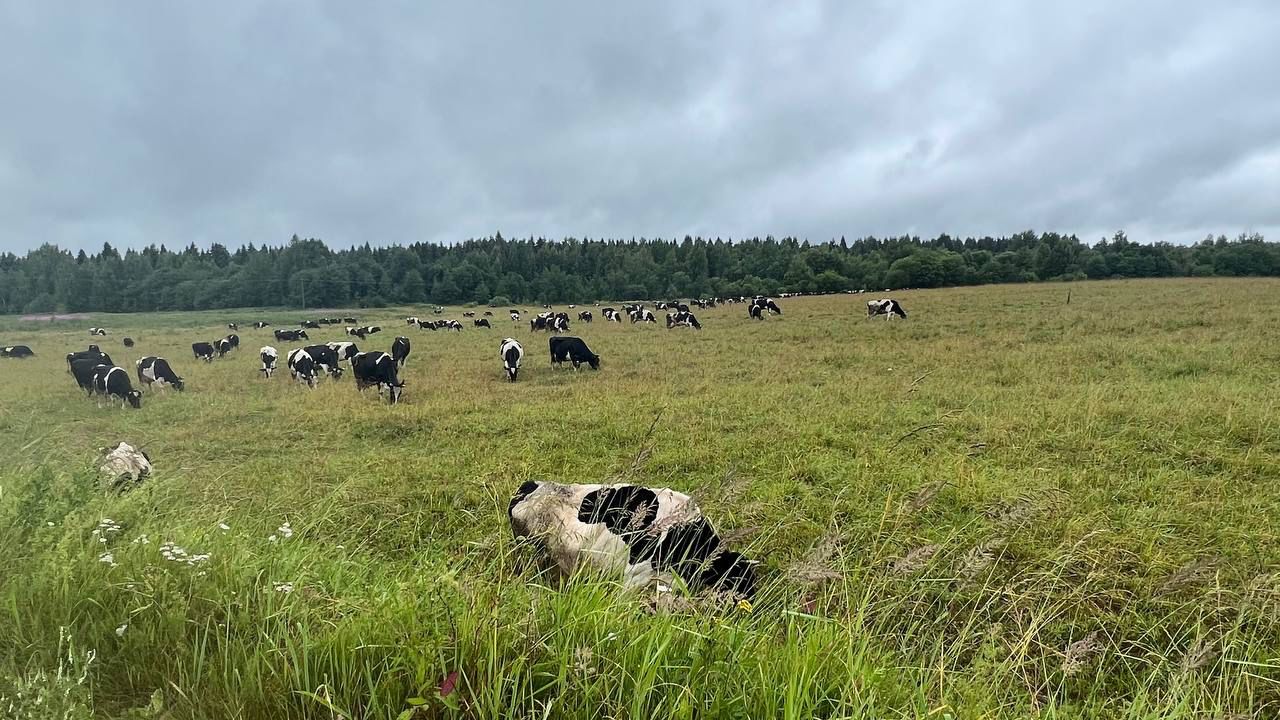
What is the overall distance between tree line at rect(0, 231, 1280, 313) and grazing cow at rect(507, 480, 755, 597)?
5943 cm

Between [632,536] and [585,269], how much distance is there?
10494 cm

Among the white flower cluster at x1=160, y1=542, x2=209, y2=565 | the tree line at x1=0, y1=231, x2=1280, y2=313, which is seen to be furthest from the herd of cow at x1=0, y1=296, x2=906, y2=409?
the tree line at x1=0, y1=231, x2=1280, y2=313

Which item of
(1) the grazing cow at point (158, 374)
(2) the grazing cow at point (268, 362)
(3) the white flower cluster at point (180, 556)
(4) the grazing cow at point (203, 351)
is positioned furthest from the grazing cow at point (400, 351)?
(3) the white flower cluster at point (180, 556)

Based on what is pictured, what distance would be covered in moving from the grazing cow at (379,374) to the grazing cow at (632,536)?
9.95 meters

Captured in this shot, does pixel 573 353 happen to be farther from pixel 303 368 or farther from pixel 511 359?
pixel 303 368

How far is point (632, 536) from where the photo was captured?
3719 mm

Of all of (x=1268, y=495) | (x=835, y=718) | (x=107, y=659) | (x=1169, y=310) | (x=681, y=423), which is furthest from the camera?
(x=1169, y=310)

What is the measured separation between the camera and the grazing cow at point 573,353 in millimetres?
17141

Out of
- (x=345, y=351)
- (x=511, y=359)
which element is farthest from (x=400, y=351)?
(x=511, y=359)

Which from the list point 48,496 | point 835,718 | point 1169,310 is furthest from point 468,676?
point 1169,310

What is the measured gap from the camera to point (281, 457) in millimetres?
8320

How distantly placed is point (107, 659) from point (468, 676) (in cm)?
139

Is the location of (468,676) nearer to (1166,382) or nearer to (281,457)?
(281,457)

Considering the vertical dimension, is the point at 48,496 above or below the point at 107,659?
above
